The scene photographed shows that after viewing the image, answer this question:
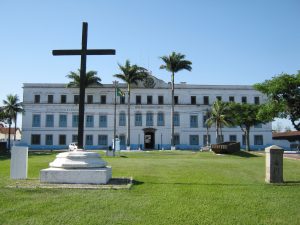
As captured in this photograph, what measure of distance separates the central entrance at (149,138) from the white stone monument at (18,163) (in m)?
43.2

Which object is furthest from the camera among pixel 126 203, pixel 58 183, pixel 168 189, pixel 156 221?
pixel 58 183

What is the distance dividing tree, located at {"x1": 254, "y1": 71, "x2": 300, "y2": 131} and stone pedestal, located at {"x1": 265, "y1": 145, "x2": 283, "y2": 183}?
1188 cm

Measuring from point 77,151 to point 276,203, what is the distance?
18.9 feet

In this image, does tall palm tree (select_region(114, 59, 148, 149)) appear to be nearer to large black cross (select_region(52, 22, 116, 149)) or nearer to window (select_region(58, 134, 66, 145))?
window (select_region(58, 134, 66, 145))

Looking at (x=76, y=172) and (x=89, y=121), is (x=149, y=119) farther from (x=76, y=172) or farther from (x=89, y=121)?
(x=76, y=172)

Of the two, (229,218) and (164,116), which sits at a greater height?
(164,116)

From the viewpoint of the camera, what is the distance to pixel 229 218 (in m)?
6.33

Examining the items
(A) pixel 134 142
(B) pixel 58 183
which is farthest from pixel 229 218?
(A) pixel 134 142

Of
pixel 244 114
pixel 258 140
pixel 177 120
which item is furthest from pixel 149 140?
pixel 258 140

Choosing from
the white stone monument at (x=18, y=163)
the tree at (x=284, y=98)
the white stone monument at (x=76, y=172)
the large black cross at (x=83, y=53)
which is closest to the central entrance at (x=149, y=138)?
the tree at (x=284, y=98)

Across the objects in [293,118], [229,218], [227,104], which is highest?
[227,104]

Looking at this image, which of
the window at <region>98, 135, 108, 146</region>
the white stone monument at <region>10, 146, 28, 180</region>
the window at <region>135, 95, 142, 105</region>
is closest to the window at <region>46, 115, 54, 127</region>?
the window at <region>98, 135, 108, 146</region>

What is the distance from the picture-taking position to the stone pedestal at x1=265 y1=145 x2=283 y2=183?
36.4 ft

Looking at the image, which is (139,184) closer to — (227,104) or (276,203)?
(276,203)
